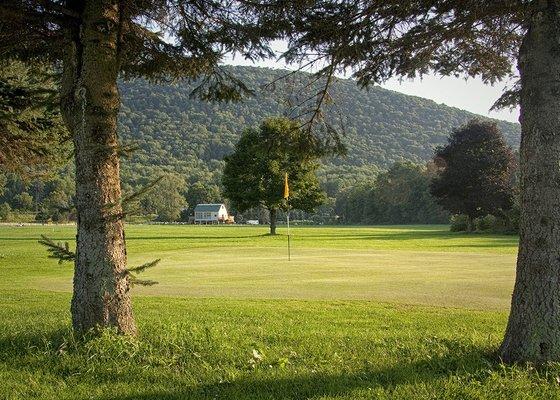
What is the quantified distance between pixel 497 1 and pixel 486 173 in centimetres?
4645

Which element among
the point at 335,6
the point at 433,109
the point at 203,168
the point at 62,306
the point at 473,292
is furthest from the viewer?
the point at 203,168

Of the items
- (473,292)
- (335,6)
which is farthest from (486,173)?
(335,6)

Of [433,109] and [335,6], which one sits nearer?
[335,6]

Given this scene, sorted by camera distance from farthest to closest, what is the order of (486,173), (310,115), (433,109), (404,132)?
(433,109), (404,132), (486,173), (310,115)

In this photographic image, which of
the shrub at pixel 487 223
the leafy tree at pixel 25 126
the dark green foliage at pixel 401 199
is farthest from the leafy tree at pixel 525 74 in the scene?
the dark green foliage at pixel 401 199

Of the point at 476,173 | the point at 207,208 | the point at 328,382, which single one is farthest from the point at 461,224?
the point at 207,208

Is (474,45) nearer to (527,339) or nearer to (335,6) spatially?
(335,6)

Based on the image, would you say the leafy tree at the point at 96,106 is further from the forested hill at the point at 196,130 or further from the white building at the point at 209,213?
the white building at the point at 209,213

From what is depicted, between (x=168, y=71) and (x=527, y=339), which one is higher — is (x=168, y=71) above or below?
above

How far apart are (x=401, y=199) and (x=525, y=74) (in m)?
94.9

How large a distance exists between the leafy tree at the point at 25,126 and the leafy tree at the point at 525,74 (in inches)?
240

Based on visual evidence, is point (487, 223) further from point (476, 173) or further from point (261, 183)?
point (261, 183)

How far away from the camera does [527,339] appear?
5.20 metres

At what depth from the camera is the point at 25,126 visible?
12664 millimetres
